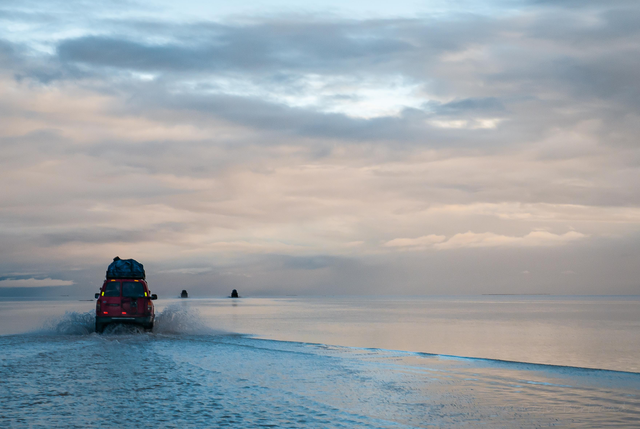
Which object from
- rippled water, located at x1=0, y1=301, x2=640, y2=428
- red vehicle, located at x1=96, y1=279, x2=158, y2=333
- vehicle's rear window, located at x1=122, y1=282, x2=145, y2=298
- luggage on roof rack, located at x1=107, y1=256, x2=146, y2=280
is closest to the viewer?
rippled water, located at x1=0, y1=301, x2=640, y2=428

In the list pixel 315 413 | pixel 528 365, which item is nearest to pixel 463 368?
pixel 528 365

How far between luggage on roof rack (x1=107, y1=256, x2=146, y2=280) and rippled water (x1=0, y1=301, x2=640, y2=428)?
247 inches

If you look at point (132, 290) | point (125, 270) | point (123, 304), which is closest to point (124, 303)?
point (123, 304)

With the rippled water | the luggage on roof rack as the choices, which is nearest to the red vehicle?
the luggage on roof rack

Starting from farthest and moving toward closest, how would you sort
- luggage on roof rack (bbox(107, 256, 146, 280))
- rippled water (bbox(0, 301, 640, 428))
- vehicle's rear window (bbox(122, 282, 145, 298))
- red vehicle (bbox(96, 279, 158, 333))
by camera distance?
1. luggage on roof rack (bbox(107, 256, 146, 280))
2. vehicle's rear window (bbox(122, 282, 145, 298))
3. red vehicle (bbox(96, 279, 158, 333))
4. rippled water (bbox(0, 301, 640, 428))

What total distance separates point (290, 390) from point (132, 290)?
15.3m

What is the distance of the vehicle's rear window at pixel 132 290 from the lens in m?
25.1

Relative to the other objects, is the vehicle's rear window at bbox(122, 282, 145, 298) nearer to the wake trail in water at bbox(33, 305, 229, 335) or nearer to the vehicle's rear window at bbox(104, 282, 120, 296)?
the vehicle's rear window at bbox(104, 282, 120, 296)

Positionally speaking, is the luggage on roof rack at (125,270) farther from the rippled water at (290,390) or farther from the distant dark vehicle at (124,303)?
the rippled water at (290,390)

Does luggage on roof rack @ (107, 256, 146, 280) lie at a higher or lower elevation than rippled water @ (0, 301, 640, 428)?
higher

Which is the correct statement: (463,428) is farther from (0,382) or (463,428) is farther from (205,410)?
(0,382)

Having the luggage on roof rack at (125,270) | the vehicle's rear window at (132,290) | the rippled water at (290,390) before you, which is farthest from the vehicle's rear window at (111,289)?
the rippled water at (290,390)

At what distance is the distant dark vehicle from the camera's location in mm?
24594

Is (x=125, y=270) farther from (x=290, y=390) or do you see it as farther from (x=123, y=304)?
(x=290, y=390)
